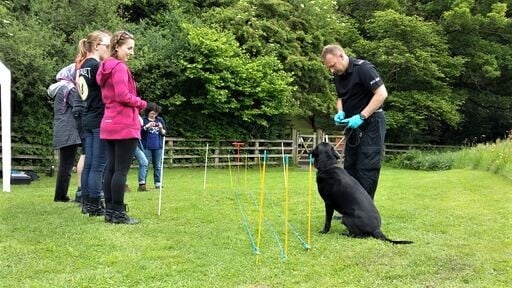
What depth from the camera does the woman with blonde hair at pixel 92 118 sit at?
15.8 feet

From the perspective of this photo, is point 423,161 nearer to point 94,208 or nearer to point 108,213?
point 94,208

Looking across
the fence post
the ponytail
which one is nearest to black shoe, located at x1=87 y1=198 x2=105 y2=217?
the ponytail

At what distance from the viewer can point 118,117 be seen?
14.5ft

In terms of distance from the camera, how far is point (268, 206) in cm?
636

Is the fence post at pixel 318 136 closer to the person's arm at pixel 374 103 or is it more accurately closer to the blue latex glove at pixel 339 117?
the blue latex glove at pixel 339 117

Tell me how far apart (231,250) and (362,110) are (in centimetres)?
202

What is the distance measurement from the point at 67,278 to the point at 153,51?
13535mm

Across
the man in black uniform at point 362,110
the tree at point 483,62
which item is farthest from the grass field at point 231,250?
the tree at point 483,62

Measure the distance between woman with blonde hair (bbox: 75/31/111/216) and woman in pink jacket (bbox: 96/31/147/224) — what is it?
29 centimetres

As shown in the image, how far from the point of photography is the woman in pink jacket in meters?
4.40

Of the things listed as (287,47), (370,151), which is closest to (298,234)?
(370,151)

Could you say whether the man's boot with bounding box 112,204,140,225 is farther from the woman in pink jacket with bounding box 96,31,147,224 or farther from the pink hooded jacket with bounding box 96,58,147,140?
the pink hooded jacket with bounding box 96,58,147,140

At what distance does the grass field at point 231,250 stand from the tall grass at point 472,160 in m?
6.55

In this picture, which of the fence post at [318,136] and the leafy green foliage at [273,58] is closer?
the leafy green foliage at [273,58]
